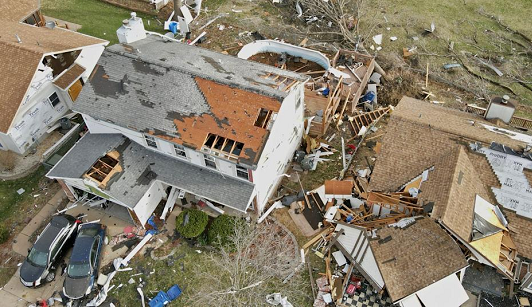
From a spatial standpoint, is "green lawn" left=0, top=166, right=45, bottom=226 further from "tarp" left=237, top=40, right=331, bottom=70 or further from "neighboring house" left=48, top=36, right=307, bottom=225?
"tarp" left=237, top=40, right=331, bottom=70

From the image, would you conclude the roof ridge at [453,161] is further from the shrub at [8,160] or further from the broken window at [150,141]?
the shrub at [8,160]

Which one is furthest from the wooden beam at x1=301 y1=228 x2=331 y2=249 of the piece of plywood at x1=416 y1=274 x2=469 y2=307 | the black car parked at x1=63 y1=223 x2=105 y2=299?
the black car parked at x1=63 y1=223 x2=105 y2=299

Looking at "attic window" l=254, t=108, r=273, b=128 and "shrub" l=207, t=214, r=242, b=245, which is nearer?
"attic window" l=254, t=108, r=273, b=128

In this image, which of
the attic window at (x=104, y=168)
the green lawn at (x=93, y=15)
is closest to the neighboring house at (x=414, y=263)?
the attic window at (x=104, y=168)

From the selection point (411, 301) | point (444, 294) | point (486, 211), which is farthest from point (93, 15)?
point (444, 294)

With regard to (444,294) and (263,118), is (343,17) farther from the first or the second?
(444,294)

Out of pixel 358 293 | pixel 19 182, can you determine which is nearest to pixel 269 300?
pixel 358 293
